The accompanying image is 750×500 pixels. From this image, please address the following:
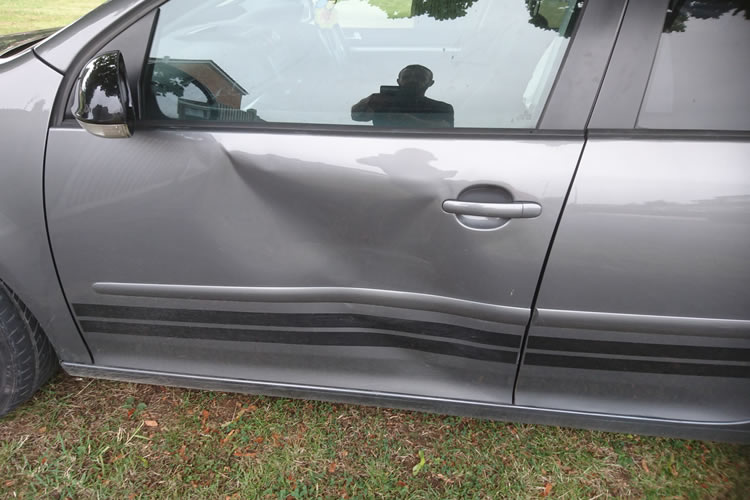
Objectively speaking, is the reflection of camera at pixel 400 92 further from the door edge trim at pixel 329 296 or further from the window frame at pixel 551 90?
the door edge trim at pixel 329 296

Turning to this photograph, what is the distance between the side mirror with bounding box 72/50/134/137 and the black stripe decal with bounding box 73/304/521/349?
57cm

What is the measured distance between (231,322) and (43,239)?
576 millimetres

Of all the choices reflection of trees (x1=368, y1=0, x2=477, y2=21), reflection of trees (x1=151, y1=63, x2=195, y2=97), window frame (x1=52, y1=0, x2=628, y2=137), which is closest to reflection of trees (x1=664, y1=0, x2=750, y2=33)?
window frame (x1=52, y1=0, x2=628, y2=137)

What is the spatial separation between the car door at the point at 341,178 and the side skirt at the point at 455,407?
50mm

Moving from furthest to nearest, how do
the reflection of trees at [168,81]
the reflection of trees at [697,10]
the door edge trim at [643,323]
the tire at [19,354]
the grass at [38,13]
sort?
the grass at [38,13] → the tire at [19,354] → the reflection of trees at [168,81] → the door edge trim at [643,323] → the reflection of trees at [697,10]

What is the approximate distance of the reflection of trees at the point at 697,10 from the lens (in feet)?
4.03

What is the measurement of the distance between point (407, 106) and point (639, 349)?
2.97ft

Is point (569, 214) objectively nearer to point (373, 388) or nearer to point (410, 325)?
point (410, 325)

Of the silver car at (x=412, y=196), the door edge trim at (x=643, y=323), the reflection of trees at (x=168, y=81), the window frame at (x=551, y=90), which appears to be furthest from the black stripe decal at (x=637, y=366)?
the reflection of trees at (x=168, y=81)

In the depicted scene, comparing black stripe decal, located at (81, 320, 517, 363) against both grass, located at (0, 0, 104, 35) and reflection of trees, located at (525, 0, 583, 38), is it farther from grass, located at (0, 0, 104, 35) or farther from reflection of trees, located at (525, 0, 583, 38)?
grass, located at (0, 0, 104, 35)

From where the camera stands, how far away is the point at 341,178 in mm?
1367

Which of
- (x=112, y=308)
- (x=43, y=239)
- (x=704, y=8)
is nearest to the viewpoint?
(x=704, y=8)

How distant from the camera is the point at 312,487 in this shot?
1.68 m

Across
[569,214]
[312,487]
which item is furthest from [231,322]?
[569,214]
